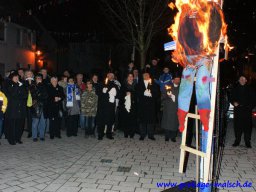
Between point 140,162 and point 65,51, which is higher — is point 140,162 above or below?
below

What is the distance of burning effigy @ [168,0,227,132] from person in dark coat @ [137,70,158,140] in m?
5.43

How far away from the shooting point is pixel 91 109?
33.3 ft

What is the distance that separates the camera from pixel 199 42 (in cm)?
427

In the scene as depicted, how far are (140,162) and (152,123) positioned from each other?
2790 mm

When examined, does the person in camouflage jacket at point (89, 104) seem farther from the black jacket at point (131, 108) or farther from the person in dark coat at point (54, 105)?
the black jacket at point (131, 108)

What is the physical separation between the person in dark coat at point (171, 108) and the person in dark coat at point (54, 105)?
318 cm

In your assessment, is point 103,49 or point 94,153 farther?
point 103,49

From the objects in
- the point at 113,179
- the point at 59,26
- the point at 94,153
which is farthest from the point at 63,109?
the point at 59,26

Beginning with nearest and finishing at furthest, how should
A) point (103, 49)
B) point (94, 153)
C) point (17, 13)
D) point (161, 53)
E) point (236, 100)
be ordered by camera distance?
point (94, 153) < point (236, 100) < point (17, 13) < point (161, 53) < point (103, 49)

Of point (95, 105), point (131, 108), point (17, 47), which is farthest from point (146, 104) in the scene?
point (17, 47)

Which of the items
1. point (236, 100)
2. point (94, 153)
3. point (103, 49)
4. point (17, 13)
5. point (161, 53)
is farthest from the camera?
point (103, 49)

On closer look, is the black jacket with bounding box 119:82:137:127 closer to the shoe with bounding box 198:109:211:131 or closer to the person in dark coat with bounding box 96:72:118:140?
the person in dark coat with bounding box 96:72:118:140

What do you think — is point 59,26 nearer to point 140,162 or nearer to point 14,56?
point 14,56

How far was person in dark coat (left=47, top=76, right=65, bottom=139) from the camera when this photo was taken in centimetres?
973
